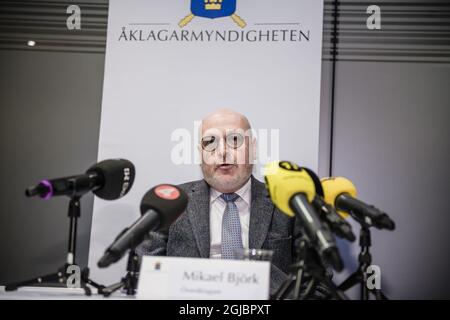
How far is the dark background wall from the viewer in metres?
3.16

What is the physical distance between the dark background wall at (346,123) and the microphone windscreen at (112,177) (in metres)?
1.27

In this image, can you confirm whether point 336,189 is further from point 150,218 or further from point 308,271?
point 150,218

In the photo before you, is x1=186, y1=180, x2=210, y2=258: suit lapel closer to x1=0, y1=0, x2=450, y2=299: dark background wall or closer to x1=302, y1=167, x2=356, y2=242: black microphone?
x1=0, y1=0, x2=450, y2=299: dark background wall

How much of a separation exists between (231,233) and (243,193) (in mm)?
307

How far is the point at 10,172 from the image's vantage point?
11.5 feet

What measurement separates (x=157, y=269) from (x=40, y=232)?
86.0 inches

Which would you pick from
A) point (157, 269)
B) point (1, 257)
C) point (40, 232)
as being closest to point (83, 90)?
point (40, 232)

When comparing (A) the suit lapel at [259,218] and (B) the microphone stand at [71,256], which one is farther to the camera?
(A) the suit lapel at [259,218]

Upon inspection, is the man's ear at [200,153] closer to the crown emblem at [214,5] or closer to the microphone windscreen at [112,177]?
the microphone windscreen at [112,177]

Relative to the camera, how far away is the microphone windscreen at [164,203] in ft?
5.66

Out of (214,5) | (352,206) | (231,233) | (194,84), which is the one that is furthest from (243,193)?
(214,5)

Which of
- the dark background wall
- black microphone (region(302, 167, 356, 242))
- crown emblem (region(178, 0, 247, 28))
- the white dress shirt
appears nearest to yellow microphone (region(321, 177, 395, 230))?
black microphone (region(302, 167, 356, 242))

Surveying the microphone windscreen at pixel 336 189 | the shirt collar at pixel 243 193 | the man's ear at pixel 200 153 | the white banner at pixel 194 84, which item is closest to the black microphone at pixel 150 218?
the microphone windscreen at pixel 336 189

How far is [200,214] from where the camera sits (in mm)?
2832
